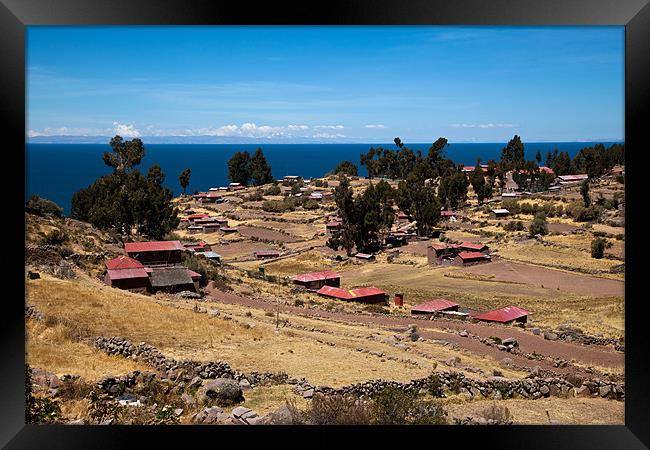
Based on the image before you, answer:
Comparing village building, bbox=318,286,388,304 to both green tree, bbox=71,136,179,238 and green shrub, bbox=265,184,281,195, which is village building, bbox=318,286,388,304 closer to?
green tree, bbox=71,136,179,238

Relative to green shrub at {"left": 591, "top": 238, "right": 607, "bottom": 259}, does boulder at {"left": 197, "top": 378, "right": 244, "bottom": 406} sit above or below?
below

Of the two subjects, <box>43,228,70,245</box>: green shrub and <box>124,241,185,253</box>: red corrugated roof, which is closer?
<box>43,228,70,245</box>: green shrub

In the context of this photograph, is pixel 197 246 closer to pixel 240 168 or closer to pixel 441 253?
pixel 441 253

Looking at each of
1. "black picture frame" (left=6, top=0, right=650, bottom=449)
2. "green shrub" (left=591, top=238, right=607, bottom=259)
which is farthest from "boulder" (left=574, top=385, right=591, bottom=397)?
"green shrub" (left=591, top=238, right=607, bottom=259)

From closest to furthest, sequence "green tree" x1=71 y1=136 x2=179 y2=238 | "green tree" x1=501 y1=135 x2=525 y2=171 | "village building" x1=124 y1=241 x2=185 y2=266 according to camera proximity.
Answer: "village building" x1=124 y1=241 x2=185 y2=266 → "green tree" x1=71 y1=136 x2=179 y2=238 → "green tree" x1=501 y1=135 x2=525 y2=171

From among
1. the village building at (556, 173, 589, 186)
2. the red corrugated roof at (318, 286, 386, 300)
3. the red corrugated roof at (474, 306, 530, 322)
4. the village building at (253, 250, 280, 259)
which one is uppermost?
the village building at (556, 173, 589, 186)

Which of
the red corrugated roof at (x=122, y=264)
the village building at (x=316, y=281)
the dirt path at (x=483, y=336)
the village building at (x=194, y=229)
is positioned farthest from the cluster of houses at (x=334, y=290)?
the village building at (x=194, y=229)

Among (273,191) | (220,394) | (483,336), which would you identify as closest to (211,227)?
(273,191)
